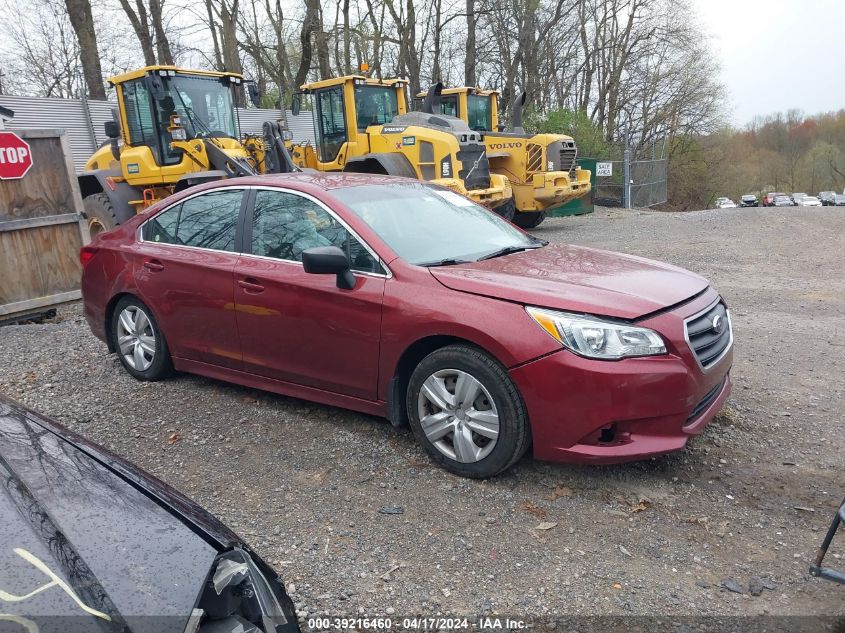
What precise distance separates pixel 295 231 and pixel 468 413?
167cm

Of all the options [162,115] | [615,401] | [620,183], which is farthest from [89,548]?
[620,183]

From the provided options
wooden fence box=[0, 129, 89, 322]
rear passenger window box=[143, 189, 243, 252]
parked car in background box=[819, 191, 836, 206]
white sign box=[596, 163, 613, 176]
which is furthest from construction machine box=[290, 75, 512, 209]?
parked car in background box=[819, 191, 836, 206]

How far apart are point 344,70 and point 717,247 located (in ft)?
72.1

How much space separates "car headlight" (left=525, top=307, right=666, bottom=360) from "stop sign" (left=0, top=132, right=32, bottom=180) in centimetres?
688

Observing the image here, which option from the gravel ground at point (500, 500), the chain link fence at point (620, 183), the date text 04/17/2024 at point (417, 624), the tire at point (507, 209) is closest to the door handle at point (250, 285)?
the gravel ground at point (500, 500)

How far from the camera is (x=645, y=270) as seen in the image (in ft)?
12.8

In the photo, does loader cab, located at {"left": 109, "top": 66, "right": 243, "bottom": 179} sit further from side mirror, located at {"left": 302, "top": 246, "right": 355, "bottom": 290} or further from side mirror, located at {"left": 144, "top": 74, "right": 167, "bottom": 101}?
side mirror, located at {"left": 302, "top": 246, "right": 355, "bottom": 290}

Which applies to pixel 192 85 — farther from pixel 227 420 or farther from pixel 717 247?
pixel 717 247

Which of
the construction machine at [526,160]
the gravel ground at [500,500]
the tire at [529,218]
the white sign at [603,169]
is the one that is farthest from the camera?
the white sign at [603,169]

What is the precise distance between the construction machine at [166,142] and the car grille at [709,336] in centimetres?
851

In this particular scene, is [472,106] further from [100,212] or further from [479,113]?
[100,212]

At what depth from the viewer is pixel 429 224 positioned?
4.24m

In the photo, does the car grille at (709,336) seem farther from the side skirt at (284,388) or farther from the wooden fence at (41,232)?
the wooden fence at (41,232)

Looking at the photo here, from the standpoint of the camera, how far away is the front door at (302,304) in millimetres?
3779
